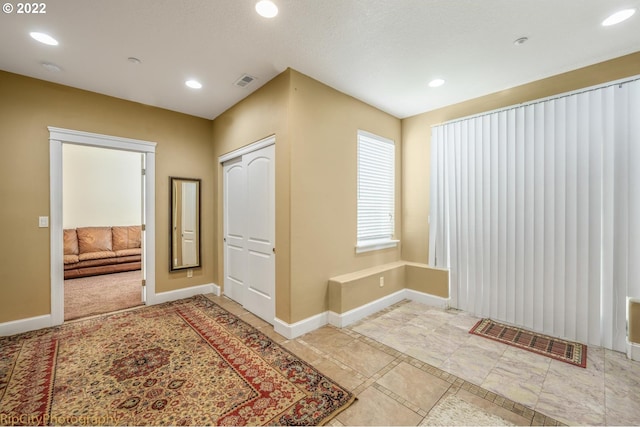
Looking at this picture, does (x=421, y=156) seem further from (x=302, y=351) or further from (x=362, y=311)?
(x=302, y=351)

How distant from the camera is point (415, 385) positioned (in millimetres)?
2098

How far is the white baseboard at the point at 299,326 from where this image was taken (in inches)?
113

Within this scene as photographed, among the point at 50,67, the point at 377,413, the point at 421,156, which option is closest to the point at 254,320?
the point at 377,413

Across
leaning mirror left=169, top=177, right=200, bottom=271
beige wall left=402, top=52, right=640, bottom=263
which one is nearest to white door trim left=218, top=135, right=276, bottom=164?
leaning mirror left=169, top=177, right=200, bottom=271

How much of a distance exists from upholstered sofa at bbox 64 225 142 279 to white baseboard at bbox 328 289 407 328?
515cm

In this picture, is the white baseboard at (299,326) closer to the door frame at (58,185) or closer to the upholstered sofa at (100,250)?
the door frame at (58,185)

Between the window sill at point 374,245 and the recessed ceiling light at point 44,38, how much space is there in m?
3.71

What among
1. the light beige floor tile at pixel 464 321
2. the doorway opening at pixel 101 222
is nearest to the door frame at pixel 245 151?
the doorway opening at pixel 101 222

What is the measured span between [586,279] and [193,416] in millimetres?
3748

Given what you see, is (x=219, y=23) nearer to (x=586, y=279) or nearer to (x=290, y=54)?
(x=290, y=54)

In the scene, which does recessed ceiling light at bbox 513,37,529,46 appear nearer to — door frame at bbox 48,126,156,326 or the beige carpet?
door frame at bbox 48,126,156,326

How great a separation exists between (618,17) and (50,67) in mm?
5237

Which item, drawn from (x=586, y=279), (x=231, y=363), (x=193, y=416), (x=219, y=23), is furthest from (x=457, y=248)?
(x=219, y=23)

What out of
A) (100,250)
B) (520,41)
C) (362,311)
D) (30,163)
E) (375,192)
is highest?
(520,41)
